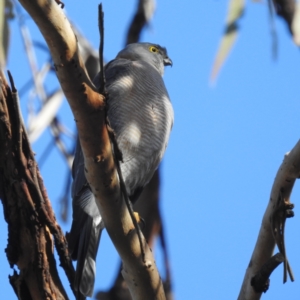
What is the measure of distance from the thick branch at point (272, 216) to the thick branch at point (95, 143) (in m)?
0.32

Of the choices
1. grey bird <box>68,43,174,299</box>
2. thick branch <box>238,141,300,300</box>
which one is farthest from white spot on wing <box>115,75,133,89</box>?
thick branch <box>238,141,300,300</box>

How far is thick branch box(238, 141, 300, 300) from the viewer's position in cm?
195

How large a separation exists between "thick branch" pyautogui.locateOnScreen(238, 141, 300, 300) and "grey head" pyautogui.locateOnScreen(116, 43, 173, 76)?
1854mm

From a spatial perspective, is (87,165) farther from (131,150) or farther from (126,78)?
(126,78)

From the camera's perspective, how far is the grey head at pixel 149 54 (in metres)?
3.74

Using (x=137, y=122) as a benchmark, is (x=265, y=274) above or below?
below

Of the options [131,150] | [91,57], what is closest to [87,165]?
[131,150]

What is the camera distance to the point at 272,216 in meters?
1.97

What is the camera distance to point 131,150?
2.86 meters

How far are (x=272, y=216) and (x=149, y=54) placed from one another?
7.00 ft

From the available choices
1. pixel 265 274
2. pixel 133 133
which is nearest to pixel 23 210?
pixel 265 274

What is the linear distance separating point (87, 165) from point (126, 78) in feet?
4.40

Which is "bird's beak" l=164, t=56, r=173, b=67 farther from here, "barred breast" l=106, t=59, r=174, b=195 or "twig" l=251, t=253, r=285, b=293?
"twig" l=251, t=253, r=285, b=293

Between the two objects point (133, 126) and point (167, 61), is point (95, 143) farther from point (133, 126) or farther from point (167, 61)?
point (167, 61)
